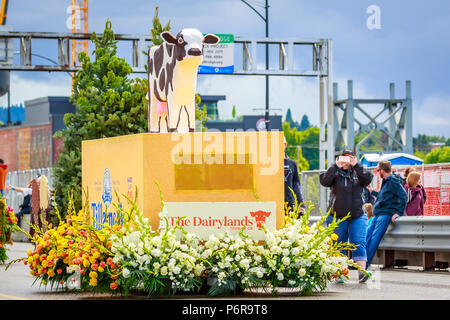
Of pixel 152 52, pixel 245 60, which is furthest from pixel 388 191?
pixel 245 60

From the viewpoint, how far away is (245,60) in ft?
137

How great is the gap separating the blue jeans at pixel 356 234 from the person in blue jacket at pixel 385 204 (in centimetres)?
207

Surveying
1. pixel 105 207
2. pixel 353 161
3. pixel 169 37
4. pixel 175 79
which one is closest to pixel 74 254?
pixel 105 207

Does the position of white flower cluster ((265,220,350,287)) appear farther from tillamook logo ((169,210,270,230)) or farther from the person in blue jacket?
the person in blue jacket

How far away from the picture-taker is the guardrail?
18.1m

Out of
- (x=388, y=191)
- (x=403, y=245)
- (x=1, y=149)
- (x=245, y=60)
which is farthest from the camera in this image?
(x=1, y=149)

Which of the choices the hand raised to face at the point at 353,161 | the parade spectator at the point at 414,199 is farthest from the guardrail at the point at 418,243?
the hand raised to face at the point at 353,161

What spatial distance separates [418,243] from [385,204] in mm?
1433

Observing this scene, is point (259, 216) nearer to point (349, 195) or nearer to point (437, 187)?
point (349, 195)

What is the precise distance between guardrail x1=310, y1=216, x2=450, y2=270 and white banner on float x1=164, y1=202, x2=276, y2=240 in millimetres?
6499

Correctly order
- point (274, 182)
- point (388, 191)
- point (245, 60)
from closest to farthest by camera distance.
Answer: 1. point (274, 182)
2. point (388, 191)
3. point (245, 60)

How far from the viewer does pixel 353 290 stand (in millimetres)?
13008
